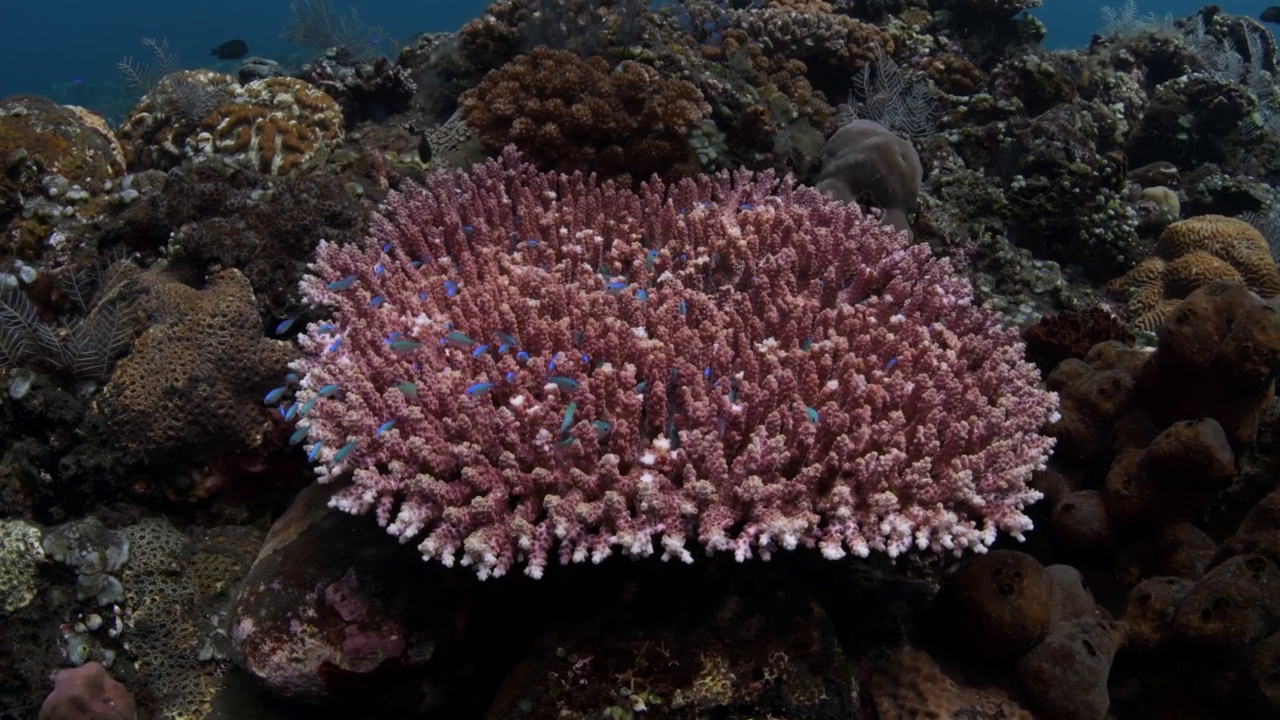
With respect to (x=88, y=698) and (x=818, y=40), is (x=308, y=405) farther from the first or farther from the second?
(x=818, y=40)

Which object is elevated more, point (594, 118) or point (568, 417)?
point (594, 118)

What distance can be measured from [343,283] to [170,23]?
123172mm

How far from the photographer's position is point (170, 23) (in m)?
97.5

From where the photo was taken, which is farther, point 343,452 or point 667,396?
point 667,396

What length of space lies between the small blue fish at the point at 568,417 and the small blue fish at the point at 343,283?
175cm

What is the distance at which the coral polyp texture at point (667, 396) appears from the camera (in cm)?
263

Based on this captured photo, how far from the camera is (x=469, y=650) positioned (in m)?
3.14

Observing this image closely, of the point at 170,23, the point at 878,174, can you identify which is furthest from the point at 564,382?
the point at 170,23

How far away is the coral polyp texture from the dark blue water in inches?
3089

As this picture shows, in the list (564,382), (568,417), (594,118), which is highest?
(594,118)

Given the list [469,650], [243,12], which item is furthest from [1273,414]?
[243,12]

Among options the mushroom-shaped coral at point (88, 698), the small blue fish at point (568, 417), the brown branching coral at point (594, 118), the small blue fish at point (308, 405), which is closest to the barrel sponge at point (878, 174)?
the brown branching coral at point (594, 118)

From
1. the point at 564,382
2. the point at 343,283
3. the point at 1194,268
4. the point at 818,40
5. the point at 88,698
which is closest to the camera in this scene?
the point at 564,382

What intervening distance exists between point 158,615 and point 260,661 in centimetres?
131
